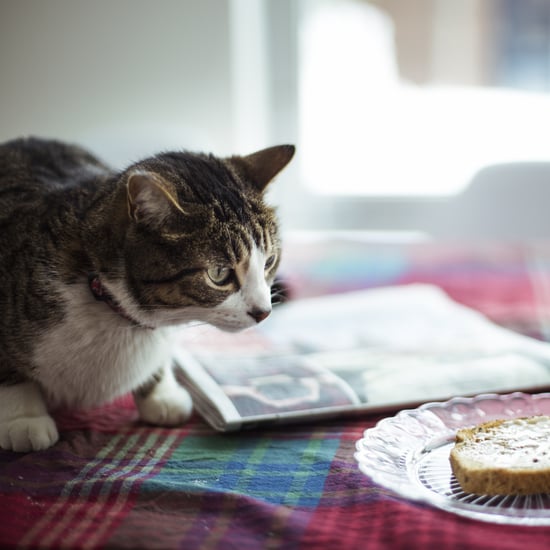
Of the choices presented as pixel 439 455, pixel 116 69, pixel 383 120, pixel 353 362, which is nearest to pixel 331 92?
pixel 383 120

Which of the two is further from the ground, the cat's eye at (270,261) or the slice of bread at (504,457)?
the cat's eye at (270,261)

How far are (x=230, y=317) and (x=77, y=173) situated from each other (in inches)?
17.2

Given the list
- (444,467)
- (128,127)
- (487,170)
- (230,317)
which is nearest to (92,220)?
(230,317)

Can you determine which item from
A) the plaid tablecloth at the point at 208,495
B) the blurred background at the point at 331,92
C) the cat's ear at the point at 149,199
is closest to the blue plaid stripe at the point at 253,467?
the plaid tablecloth at the point at 208,495

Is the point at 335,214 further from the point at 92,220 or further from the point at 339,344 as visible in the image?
the point at 92,220

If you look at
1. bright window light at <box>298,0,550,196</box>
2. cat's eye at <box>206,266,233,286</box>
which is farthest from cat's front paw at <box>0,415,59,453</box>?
bright window light at <box>298,0,550,196</box>

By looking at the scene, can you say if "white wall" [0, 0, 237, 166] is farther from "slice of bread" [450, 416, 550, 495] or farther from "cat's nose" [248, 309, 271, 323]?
"slice of bread" [450, 416, 550, 495]

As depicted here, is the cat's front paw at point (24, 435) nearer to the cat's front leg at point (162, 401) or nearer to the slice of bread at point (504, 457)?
the cat's front leg at point (162, 401)

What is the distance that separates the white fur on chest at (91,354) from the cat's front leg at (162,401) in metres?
0.02

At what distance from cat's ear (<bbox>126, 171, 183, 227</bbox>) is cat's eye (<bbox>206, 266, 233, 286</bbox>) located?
75 millimetres

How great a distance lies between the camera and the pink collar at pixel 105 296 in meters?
0.87

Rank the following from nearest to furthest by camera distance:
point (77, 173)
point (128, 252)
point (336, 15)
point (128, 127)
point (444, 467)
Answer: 1. point (444, 467)
2. point (128, 252)
3. point (77, 173)
4. point (128, 127)
5. point (336, 15)

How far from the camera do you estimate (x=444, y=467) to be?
74 cm

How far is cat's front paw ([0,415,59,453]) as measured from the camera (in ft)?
2.82
